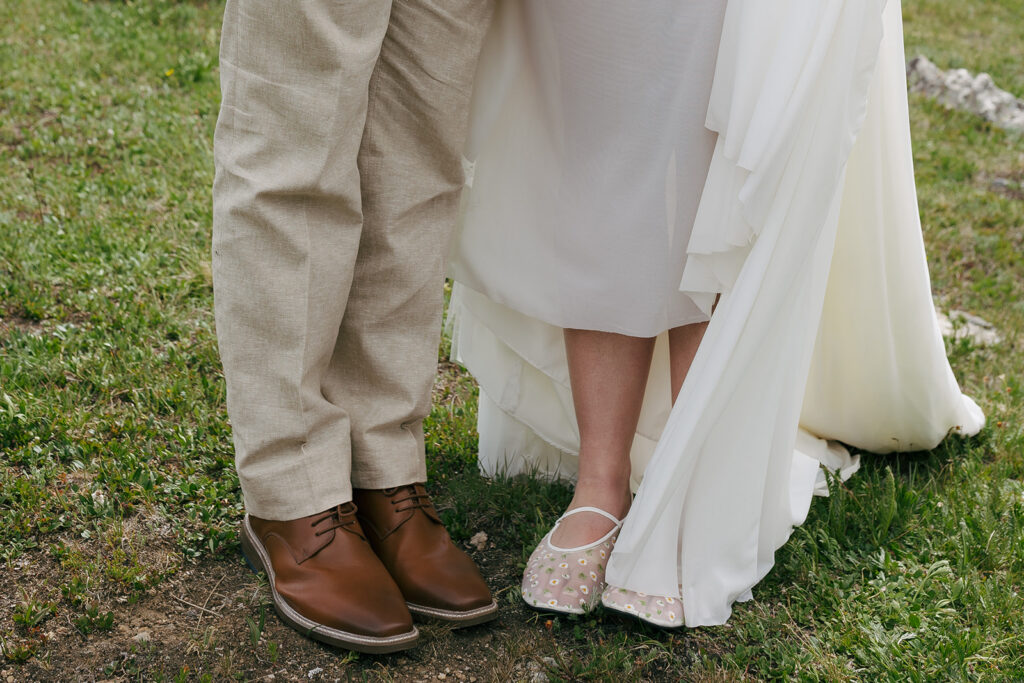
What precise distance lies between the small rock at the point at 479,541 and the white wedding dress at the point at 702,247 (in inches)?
8.1

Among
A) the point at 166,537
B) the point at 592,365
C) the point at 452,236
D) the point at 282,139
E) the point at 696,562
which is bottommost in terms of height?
the point at 166,537

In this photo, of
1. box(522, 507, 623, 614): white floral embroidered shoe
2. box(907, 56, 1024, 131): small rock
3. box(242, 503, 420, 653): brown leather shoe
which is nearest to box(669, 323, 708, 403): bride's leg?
box(522, 507, 623, 614): white floral embroidered shoe

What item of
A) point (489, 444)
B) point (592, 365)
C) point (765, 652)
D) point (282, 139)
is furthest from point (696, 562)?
point (282, 139)

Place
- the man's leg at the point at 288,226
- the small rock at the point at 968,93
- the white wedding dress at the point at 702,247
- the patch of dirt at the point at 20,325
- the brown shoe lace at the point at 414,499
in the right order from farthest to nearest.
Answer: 1. the small rock at the point at 968,93
2. the patch of dirt at the point at 20,325
3. the brown shoe lace at the point at 414,499
4. the white wedding dress at the point at 702,247
5. the man's leg at the point at 288,226

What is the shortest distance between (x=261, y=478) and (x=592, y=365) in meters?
0.67

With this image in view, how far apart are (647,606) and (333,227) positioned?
852 millimetres

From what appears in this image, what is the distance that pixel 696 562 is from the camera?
1.76 metres

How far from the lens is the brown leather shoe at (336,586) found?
1.61 m

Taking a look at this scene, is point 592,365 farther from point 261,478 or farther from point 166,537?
point 166,537

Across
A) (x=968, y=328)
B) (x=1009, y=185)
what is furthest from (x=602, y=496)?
(x=1009, y=185)

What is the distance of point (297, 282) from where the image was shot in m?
1.55

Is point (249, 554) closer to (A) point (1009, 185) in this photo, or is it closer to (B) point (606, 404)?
(B) point (606, 404)

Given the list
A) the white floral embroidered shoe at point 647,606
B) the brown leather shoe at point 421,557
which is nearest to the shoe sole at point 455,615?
the brown leather shoe at point 421,557

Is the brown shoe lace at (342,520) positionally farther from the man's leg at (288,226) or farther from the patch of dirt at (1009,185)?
the patch of dirt at (1009,185)
